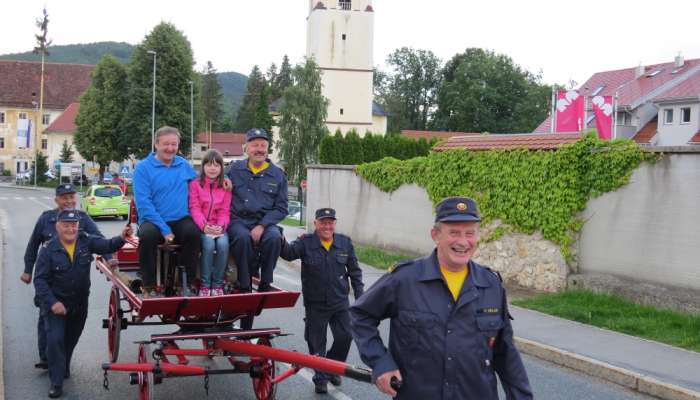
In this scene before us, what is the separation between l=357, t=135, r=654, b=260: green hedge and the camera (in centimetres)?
1255

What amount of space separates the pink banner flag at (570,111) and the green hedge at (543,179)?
426 centimetres

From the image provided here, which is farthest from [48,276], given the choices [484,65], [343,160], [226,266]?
[484,65]

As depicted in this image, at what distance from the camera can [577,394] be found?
7.99 metres

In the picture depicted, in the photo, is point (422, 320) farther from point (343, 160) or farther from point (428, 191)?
point (343, 160)

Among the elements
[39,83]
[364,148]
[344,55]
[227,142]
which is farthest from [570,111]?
[39,83]

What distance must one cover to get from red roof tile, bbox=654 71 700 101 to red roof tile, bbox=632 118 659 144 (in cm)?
240

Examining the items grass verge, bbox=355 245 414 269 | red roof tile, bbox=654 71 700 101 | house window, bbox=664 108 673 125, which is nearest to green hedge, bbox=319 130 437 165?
house window, bbox=664 108 673 125

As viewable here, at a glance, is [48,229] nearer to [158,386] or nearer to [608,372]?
[158,386]

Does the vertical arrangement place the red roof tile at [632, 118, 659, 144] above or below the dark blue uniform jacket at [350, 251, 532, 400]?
above

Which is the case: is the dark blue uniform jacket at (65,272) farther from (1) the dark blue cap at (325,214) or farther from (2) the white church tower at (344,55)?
(2) the white church tower at (344,55)

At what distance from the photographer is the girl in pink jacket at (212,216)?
709cm

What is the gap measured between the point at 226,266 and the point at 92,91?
214 feet

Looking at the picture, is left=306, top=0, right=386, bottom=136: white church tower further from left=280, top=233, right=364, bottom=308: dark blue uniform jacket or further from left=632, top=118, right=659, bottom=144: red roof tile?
left=280, top=233, right=364, bottom=308: dark blue uniform jacket

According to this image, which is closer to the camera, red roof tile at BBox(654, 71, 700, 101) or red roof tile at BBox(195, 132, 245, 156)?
red roof tile at BBox(654, 71, 700, 101)
